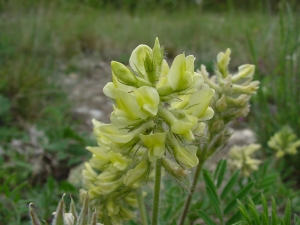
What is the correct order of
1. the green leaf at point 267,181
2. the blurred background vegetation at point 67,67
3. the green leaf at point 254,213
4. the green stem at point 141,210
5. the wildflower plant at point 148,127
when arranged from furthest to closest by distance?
the blurred background vegetation at point 67,67 → the green leaf at point 267,181 → the green stem at point 141,210 → the green leaf at point 254,213 → the wildflower plant at point 148,127

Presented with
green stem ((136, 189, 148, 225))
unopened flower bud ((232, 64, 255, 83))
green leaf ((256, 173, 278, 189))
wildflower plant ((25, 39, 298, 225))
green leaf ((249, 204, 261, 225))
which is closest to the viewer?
wildflower plant ((25, 39, 298, 225))

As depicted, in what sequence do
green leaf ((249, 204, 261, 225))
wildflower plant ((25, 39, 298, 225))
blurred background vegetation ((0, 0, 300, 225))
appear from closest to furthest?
wildflower plant ((25, 39, 298, 225)), green leaf ((249, 204, 261, 225)), blurred background vegetation ((0, 0, 300, 225))

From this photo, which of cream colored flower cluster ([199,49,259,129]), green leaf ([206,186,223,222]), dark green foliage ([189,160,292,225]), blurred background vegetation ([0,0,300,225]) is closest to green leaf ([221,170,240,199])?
dark green foliage ([189,160,292,225])

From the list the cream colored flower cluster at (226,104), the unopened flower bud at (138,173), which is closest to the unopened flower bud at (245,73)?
the cream colored flower cluster at (226,104)

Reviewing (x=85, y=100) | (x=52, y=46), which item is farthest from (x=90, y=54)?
(x=85, y=100)

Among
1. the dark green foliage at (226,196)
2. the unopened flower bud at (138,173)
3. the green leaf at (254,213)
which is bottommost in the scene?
the dark green foliage at (226,196)

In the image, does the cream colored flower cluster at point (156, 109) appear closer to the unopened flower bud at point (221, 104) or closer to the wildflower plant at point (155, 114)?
the wildflower plant at point (155, 114)

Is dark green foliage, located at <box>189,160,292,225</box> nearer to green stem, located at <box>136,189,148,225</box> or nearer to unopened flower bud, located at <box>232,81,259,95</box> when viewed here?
green stem, located at <box>136,189,148,225</box>

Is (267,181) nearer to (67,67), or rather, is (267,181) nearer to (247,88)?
(247,88)
